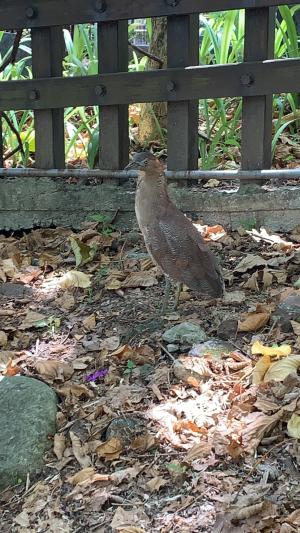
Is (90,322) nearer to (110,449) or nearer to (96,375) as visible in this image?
(96,375)

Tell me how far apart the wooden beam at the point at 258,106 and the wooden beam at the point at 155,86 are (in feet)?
0.21

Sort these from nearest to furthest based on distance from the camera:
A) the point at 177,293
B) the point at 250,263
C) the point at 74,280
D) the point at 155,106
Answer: the point at 177,293 < the point at 250,263 < the point at 74,280 < the point at 155,106

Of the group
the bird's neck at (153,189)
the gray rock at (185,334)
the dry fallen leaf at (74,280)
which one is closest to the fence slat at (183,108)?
the bird's neck at (153,189)

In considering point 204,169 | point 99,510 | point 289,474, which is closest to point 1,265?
point 204,169

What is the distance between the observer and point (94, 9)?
482 cm

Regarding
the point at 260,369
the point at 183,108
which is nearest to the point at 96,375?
the point at 260,369

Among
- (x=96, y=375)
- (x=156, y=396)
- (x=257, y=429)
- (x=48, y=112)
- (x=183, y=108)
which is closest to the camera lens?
(x=257, y=429)

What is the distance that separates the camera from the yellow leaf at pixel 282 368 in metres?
3.07

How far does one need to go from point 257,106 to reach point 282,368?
2043 mm

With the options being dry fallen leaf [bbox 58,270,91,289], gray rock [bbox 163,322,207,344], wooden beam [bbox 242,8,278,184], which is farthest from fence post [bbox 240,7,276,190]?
gray rock [bbox 163,322,207,344]

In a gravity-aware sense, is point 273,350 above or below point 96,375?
above

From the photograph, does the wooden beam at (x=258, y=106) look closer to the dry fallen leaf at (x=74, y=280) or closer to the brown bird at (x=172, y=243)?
the brown bird at (x=172, y=243)

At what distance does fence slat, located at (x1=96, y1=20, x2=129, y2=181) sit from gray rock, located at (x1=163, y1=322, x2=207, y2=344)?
173 cm

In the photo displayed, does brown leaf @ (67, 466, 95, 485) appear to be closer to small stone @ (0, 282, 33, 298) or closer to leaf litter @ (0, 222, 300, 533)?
leaf litter @ (0, 222, 300, 533)
